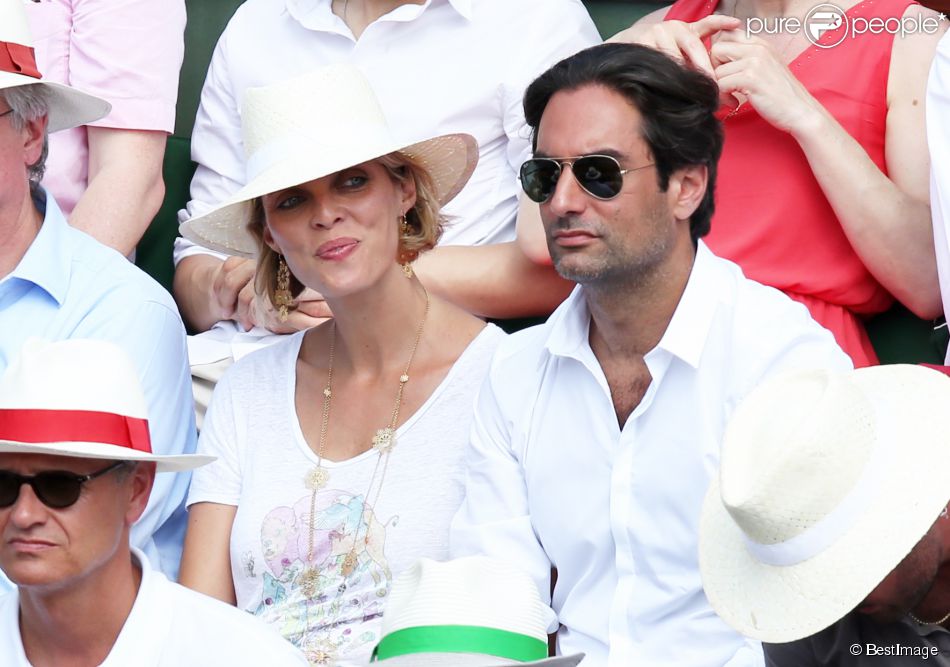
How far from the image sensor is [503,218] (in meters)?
3.86

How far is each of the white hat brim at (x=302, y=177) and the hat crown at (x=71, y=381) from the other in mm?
579

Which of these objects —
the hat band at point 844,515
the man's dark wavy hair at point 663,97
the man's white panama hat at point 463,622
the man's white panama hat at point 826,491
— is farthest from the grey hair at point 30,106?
the hat band at point 844,515

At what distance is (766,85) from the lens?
10.8ft

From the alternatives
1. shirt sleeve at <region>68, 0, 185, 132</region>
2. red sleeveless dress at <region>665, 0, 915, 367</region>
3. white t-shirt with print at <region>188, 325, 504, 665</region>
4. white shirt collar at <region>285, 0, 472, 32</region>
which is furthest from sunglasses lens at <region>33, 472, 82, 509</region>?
white shirt collar at <region>285, 0, 472, 32</region>

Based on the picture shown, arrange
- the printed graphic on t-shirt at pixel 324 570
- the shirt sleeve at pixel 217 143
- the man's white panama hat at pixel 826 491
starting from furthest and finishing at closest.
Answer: the shirt sleeve at pixel 217 143
the printed graphic on t-shirt at pixel 324 570
the man's white panama hat at pixel 826 491

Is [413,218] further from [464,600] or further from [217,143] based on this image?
[464,600]

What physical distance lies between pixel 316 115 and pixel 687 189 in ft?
2.41

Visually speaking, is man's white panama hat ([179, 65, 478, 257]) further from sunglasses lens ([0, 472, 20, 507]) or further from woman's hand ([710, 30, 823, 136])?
sunglasses lens ([0, 472, 20, 507])

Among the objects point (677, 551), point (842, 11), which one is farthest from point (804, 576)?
point (842, 11)

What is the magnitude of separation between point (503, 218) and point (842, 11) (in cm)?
89

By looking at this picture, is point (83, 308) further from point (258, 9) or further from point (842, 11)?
point (842, 11)

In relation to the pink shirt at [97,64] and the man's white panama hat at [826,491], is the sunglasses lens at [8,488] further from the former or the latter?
the pink shirt at [97,64]

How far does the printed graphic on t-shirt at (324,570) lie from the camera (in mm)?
3123

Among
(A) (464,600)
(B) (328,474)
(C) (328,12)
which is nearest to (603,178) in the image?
(B) (328,474)
